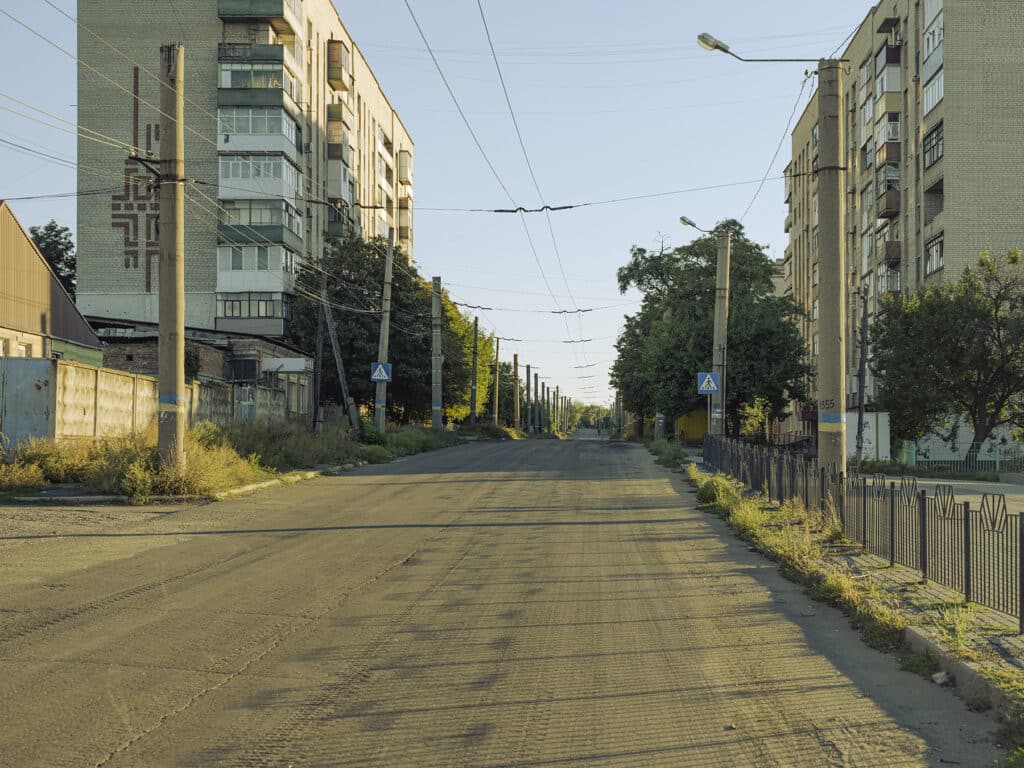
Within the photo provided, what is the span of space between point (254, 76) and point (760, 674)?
185 feet

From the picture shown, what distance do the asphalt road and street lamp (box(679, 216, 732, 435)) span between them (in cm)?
1865

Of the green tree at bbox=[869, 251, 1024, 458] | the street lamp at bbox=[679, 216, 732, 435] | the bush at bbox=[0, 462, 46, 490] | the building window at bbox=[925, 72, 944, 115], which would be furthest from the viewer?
the building window at bbox=[925, 72, 944, 115]

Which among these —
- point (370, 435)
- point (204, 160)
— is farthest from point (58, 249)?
point (370, 435)

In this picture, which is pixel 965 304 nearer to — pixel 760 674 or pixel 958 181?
pixel 958 181

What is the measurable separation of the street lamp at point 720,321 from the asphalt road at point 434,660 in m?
18.6

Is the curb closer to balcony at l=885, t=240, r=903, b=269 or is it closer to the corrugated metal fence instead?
the corrugated metal fence

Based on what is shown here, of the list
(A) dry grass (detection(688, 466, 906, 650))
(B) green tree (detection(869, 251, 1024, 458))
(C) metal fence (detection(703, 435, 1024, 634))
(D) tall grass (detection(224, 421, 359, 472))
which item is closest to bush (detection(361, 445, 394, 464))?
(D) tall grass (detection(224, 421, 359, 472))

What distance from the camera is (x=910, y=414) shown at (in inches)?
1689

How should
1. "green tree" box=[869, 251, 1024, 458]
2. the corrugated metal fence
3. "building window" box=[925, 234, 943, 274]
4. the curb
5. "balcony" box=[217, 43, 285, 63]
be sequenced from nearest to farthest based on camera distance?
the curb → the corrugated metal fence → "green tree" box=[869, 251, 1024, 458] → "building window" box=[925, 234, 943, 274] → "balcony" box=[217, 43, 285, 63]

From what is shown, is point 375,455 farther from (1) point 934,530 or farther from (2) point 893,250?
(2) point 893,250

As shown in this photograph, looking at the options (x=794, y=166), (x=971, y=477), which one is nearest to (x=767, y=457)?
(x=971, y=477)

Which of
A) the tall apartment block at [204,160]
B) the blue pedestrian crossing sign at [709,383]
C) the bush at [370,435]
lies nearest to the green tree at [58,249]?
the tall apartment block at [204,160]

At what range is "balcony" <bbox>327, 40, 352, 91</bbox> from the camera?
68.9 m

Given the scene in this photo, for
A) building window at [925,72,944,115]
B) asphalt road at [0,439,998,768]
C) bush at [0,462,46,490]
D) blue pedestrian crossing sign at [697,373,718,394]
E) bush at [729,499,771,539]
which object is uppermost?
building window at [925,72,944,115]
